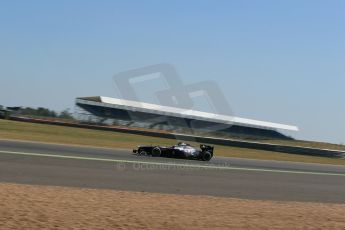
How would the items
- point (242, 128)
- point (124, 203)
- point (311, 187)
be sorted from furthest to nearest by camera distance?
point (242, 128), point (311, 187), point (124, 203)

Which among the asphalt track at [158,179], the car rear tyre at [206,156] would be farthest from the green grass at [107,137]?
the asphalt track at [158,179]

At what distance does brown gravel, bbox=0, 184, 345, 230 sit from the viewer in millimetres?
6613

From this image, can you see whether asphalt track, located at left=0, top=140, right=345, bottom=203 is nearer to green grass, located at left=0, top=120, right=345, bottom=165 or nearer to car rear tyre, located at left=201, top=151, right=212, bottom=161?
car rear tyre, located at left=201, top=151, right=212, bottom=161

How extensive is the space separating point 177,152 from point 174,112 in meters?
10.7

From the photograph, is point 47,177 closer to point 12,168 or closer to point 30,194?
point 12,168

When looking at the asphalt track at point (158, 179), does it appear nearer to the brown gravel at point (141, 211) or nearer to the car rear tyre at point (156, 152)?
the brown gravel at point (141, 211)

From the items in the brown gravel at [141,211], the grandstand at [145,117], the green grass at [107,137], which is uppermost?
the grandstand at [145,117]

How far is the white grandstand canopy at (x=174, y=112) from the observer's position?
30094 millimetres

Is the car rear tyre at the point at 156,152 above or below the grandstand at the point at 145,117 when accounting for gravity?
below

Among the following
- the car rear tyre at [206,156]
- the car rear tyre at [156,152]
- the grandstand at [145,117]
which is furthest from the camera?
the grandstand at [145,117]

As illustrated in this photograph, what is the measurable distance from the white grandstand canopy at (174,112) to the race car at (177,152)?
2.65 m

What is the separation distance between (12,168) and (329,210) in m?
7.94

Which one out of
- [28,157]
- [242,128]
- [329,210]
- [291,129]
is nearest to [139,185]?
[329,210]

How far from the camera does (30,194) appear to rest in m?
8.75
